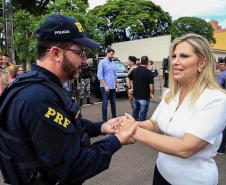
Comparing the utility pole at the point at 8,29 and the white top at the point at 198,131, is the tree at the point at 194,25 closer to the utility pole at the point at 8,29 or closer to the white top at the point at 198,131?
the utility pole at the point at 8,29

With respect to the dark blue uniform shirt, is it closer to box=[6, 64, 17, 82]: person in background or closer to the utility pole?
box=[6, 64, 17, 82]: person in background

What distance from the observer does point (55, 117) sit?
1.65m

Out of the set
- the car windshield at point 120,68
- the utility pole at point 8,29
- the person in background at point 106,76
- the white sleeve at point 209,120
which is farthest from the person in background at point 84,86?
the white sleeve at point 209,120

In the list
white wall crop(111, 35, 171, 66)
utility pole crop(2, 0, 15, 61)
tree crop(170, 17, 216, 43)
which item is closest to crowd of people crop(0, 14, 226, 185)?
utility pole crop(2, 0, 15, 61)

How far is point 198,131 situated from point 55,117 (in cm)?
98

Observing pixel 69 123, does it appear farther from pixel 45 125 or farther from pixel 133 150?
pixel 133 150

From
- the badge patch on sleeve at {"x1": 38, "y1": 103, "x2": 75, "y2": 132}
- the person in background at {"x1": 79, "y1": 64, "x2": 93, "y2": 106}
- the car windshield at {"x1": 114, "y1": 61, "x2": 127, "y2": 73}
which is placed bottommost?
the person in background at {"x1": 79, "y1": 64, "x2": 93, "y2": 106}

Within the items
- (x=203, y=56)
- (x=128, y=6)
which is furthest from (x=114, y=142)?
(x=128, y=6)

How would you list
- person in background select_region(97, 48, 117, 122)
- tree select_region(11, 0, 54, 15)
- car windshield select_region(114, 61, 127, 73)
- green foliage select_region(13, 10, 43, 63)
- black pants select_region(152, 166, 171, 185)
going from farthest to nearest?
1. tree select_region(11, 0, 54, 15)
2. green foliage select_region(13, 10, 43, 63)
3. car windshield select_region(114, 61, 127, 73)
4. person in background select_region(97, 48, 117, 122)
5. black pants select_region(152, 166, 171, 185)

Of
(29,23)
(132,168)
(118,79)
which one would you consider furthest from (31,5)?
(132,168)

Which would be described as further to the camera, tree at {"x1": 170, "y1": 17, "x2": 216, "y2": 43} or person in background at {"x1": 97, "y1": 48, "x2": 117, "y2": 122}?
tree at {"x1": 170, "y1": 17, "x2": 216, "y2": 43}

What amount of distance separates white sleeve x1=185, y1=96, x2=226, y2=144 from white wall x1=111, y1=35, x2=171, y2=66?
2286 centimetres

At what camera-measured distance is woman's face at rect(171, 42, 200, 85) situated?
2.39 m

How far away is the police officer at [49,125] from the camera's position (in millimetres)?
1635
